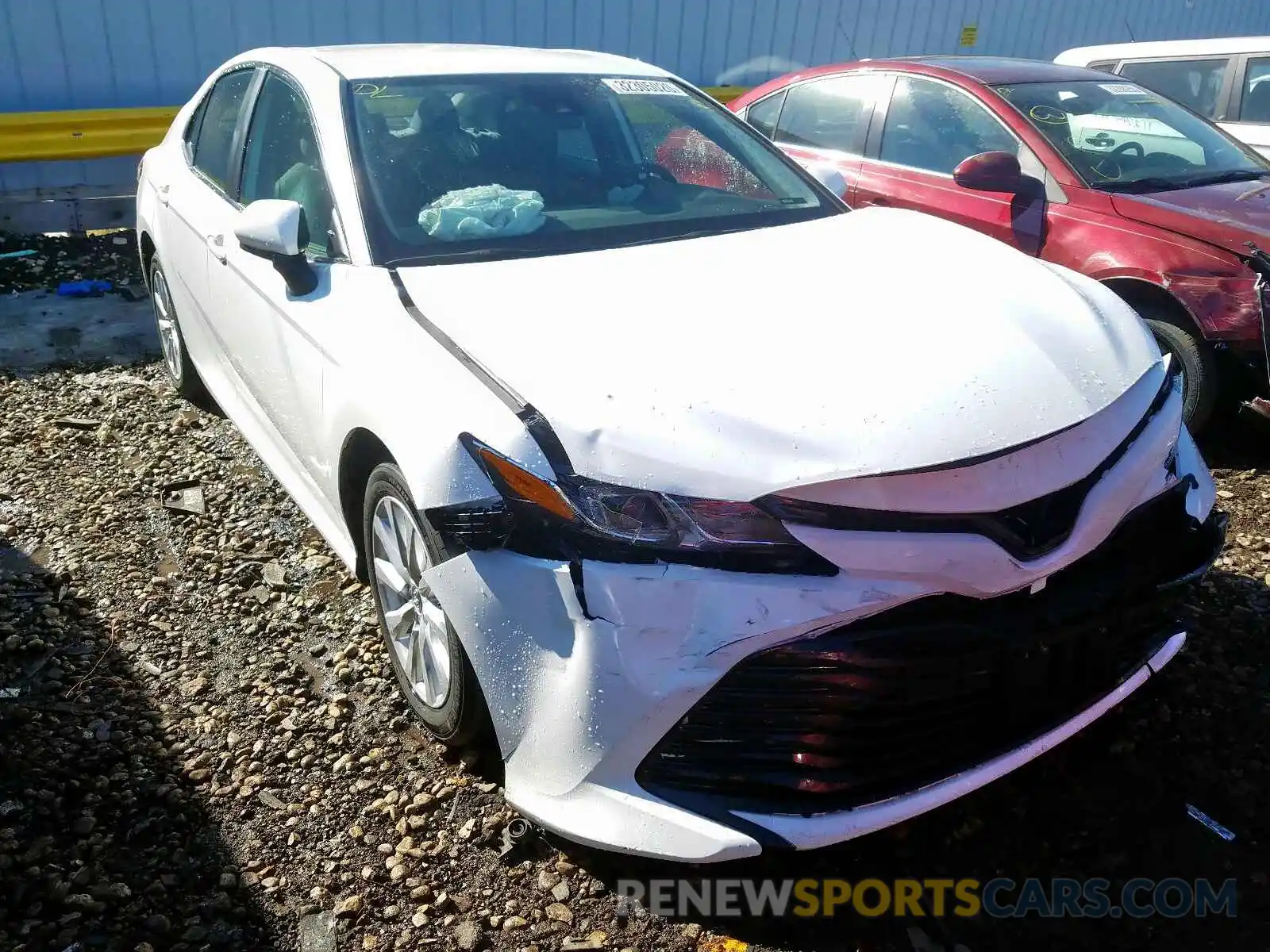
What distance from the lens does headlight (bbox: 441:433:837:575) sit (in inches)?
75.0

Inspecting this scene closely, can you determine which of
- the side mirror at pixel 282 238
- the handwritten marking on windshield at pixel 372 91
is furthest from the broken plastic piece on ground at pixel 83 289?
the side mirror at pixel 282 238

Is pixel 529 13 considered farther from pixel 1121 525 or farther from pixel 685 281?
pixel 1121 525

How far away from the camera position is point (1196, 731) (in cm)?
270

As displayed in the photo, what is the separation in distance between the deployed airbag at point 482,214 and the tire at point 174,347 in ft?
6.98

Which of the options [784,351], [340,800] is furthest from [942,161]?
[340,800]

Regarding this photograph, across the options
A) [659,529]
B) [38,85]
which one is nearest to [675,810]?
[659,529]

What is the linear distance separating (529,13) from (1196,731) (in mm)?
8750

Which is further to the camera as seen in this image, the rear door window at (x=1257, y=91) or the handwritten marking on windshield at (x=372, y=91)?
the rear door window at (x=1257, y=91)

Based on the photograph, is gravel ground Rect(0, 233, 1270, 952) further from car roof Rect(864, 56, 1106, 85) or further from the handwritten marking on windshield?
car roof Rect(864, 56, 1106, 85)

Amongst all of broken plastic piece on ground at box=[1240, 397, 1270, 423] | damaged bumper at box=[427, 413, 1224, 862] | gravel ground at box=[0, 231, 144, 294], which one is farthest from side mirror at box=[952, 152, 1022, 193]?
gravel ground at box=[0, 231, 144, 294]

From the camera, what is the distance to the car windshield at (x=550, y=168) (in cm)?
287

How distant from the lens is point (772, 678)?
191cm

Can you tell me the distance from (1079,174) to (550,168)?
2610 mm

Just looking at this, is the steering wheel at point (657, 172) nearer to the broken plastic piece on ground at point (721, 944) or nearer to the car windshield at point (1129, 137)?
the car windshield at point (1129, 137)
